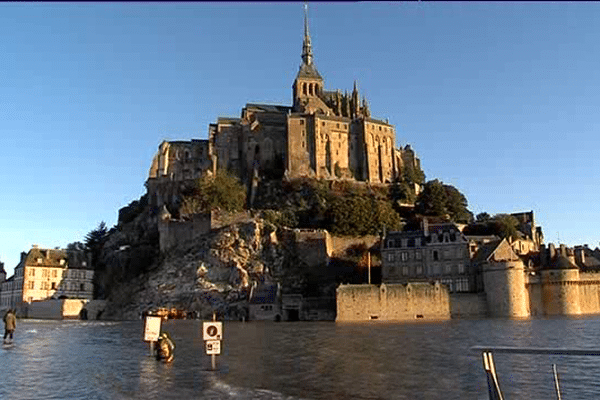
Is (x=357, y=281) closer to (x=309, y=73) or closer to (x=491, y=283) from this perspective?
(x=491, y=283)

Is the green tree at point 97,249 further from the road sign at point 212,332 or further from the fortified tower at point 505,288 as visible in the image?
the road sign at point 212,332

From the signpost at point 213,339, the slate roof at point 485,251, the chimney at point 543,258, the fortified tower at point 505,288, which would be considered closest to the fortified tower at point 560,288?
the chimney at point 543,258

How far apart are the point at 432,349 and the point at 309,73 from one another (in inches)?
4291

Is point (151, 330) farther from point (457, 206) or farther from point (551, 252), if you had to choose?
point (457, 206)

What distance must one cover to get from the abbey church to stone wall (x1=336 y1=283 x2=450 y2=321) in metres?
45.4

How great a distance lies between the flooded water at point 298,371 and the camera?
799 inches

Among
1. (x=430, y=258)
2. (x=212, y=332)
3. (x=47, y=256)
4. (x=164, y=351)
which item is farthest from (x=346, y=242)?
(x=212, y=332)

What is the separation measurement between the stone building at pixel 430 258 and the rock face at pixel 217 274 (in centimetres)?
1264

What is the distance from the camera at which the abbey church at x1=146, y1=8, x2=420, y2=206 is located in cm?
11525

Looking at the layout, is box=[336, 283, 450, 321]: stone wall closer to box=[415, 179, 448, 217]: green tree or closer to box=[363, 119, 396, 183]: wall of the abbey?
box=[415, 179, 448, 217]: green tree

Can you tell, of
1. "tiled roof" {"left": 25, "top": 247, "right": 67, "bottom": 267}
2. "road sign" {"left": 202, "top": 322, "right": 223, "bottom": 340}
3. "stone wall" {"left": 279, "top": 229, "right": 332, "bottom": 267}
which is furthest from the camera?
"tiled roof" {"left": 25, "top": 247, "right": 67, "bottom": 267}

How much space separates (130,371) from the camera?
2586 cm

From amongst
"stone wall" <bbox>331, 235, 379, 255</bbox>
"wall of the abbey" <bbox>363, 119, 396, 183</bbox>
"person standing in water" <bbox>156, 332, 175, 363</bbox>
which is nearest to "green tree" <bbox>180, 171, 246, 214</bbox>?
"stone wall" <bbox>331, 235, 379, 255</bbox>

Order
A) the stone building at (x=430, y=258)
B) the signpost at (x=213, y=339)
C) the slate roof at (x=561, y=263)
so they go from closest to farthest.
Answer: the signpost at (x=213, y=339) < the slate roof at (x=561, y=263) < the stone building at (x=430, y=258)
